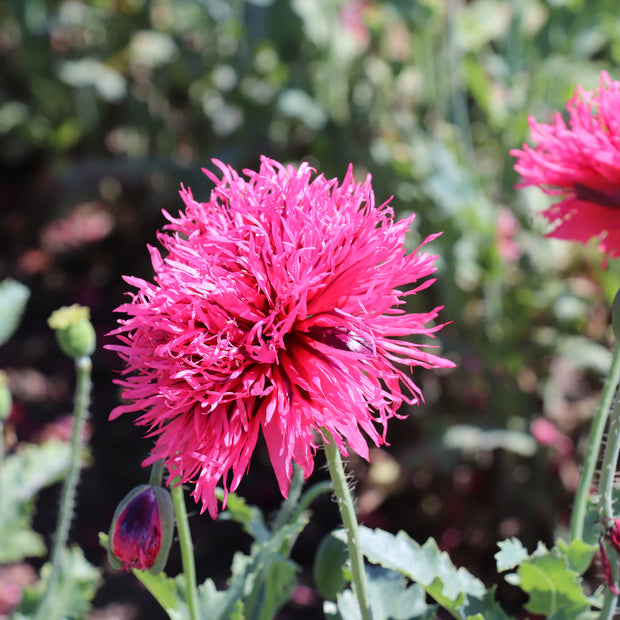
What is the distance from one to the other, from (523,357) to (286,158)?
1352mm

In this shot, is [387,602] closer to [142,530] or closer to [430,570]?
[430,570]

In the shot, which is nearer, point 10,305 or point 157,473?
point 157,473

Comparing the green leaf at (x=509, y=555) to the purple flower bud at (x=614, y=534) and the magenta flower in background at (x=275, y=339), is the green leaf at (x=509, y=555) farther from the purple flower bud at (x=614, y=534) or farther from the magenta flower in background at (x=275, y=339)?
the magenta flower in background at (x=275, y=339)

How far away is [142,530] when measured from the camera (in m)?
0.81

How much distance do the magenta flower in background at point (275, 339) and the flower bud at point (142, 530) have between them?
0.06 meters

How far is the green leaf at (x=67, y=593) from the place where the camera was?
1.28m

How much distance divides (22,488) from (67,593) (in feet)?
1.24

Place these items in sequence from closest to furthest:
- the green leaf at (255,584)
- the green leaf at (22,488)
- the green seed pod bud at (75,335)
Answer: the green leaf at (255,584)
the green seed pod bud at (75,335)
the green leaf at (22,488)

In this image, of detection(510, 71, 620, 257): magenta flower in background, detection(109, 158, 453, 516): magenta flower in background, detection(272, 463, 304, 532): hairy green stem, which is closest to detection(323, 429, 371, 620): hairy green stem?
detection(109, 158, 453, 516): magenta flower in background

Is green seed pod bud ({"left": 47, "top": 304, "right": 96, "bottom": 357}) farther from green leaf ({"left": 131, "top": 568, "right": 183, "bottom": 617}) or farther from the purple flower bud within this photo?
the purple flower bud

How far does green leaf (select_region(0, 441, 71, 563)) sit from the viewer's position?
156 cm

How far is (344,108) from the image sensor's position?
9.57 ft

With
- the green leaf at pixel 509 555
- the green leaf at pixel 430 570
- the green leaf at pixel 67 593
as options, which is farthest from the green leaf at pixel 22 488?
the green leaf at pixel 509 555

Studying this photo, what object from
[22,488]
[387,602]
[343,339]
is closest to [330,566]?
[387,602]
